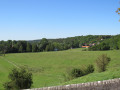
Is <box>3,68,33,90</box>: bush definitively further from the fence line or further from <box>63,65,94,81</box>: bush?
the fence line

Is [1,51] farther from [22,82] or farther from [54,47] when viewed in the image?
[22,82]

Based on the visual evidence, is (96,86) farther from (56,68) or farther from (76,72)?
(56,68)

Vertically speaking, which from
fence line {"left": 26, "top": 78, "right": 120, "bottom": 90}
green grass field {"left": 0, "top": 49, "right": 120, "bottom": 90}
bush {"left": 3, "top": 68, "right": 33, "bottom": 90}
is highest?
fence line {"left": 26, "top": 78, "right": 120, "bottom": 90}

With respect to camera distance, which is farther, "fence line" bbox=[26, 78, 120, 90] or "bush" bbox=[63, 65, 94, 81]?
"bush" bbox=[63, 65, 94, 81]

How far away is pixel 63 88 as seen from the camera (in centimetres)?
639

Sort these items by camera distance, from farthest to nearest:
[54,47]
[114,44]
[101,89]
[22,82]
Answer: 1. [54,47]
2. [114,44]
3. [22,82]
4. [101,89]

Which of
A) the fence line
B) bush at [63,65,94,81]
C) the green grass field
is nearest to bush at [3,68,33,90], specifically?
the green grass field

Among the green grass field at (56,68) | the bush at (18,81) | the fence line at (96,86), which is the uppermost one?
the fence line at (96,86)

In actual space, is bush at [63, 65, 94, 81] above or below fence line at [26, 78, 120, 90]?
below

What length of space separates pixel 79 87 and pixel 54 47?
14576 centimetres

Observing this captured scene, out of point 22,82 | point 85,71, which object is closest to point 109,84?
point 22,82

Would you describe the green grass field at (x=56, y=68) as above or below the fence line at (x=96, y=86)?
below

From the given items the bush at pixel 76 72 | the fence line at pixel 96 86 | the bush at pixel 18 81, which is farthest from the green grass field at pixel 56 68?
the fence line at pixel 96 86

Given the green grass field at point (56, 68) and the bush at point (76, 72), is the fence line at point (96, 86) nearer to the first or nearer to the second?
the green grass field at point (56, 68)
